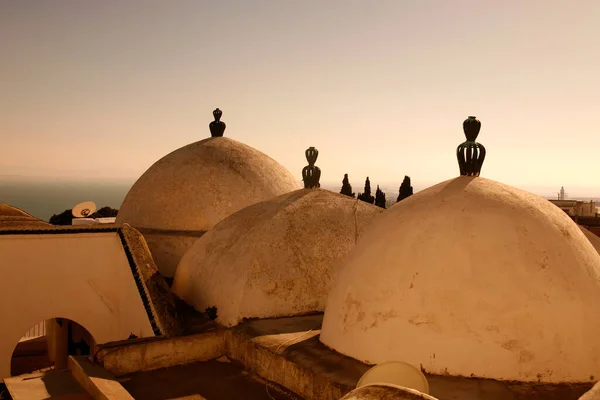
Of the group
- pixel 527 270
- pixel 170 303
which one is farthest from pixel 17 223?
pixel 527 270

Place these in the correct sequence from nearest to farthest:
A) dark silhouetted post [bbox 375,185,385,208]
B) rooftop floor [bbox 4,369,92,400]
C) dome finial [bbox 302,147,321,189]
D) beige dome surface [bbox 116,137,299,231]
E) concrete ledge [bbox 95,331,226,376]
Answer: rooftop floor [bbox 4,369,92,400] → concrete ledge [bbox 95,331,226,376] → dome finial [bbox 302,147,321,189] → beige dome surface [bbox 116,137,299,231] → dark silhouetted post [bbox 375,185,385,208]

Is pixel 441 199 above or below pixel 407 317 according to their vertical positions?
above

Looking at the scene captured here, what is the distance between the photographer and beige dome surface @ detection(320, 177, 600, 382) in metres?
6.16

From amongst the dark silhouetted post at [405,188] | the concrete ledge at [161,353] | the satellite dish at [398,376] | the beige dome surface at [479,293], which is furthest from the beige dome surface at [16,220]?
the dark silhouetted post at [405,188]

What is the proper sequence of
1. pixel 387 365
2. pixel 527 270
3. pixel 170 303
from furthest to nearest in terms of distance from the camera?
pixel 170 303 → pixel 527 270 → pixel 387 365

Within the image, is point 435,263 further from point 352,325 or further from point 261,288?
point 261,288

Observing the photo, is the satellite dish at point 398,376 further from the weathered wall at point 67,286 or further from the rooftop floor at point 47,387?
the weathered wall at point 67,286

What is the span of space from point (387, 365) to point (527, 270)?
2034mm

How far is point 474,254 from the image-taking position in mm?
6449

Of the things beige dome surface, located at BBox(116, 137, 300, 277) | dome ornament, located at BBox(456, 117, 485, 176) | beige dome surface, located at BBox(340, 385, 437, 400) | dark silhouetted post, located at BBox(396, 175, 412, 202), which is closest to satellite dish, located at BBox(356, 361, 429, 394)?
beige dome surface, located at BBox(340, 385, 437, 400)

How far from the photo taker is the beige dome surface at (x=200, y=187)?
13.4 m

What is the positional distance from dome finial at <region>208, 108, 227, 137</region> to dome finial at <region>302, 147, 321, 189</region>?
14.9ft

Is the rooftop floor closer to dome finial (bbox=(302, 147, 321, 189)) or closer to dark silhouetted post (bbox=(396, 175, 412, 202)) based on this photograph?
dome finial (bbox=(302, 147, 321, 189))

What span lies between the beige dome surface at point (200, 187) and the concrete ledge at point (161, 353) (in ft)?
15.2
